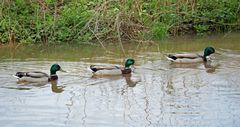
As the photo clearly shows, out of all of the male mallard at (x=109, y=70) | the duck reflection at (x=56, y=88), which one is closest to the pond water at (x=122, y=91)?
the duck reflection at (x=56, y=88)

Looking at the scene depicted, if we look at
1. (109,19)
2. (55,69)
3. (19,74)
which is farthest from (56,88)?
(109,19)

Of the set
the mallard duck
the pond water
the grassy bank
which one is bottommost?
the pond water

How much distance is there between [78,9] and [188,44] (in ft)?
10.7

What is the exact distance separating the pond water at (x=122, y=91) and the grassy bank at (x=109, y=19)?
0.86 meters

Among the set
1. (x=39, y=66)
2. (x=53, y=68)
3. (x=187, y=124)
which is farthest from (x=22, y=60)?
(x=187, y=124)

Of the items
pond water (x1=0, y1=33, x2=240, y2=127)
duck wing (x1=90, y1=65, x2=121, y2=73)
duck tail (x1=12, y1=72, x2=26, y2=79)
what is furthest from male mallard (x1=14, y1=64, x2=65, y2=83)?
duck wing (x1=90, y1=65, x2=121, y2=73)

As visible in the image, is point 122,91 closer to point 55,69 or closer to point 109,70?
point 109,70

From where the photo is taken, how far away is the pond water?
9.41m

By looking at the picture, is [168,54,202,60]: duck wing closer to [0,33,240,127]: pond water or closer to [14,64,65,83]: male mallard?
[0,33,240,127]: pond water

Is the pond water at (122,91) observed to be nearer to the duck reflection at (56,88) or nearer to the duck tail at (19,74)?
the duck reflection at (56,88)

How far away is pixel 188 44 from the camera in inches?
654

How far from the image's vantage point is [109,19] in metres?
16.7

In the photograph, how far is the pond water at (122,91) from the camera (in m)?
9.41

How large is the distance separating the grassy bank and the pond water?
0.86 meters
